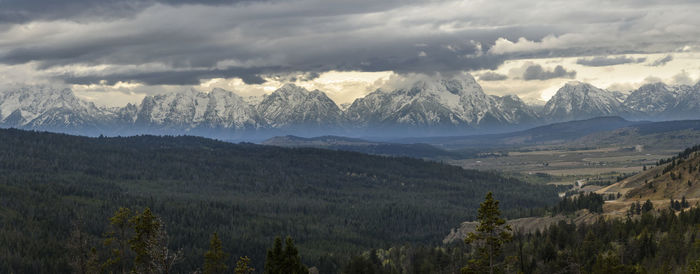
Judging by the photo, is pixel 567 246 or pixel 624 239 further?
pixel 567 246

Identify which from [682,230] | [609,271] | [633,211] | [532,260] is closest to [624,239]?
[682,230]

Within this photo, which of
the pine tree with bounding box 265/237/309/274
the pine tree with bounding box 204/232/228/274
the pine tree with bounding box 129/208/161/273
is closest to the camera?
the pine tree with bounding box 129/208/161/273

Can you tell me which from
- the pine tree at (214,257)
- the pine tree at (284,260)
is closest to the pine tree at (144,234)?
the pine tree at (214,257)

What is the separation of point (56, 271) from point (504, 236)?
166 meters

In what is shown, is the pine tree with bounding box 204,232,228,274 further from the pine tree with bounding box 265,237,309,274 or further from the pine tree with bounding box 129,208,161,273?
the pine tree with bounding box 129,208,161,273

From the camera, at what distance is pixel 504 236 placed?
64250 millimetres

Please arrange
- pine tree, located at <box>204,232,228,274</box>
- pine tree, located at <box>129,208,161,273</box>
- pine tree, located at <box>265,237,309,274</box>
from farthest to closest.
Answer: pine tree, located at <box>204,232,228,274</box>
pine tree, located at <box>265,237,309,274</box>
pine tree, located at <box>129,208,161,273</box>

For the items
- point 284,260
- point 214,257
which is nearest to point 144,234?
point 214,257

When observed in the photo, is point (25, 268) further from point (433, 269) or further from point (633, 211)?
point (633, 211)

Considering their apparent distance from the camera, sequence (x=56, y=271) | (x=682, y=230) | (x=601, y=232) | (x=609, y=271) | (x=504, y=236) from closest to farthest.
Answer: (x=504, y=236), (x=609, y=271), (x=682, y=230), (x=601, y=232), (x=56, y=271)

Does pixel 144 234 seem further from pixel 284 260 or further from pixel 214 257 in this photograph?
pixel 284 260

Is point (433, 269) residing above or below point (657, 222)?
below

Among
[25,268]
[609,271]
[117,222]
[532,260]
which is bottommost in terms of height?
[25,268]

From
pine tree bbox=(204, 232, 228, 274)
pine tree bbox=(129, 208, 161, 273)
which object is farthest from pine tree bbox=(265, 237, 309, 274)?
pine tree bbox=(129, 208, 161, 273)
